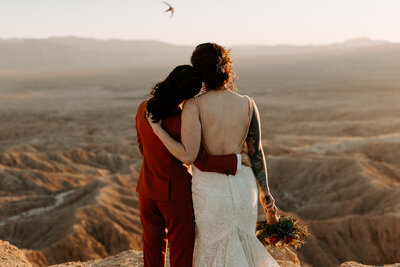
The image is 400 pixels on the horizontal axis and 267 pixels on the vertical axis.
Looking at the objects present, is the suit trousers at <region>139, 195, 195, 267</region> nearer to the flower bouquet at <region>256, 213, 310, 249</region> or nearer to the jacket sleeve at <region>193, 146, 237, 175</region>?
the jacket sleeve at <region>193, 146, 237, 175</region>

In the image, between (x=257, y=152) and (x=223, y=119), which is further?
(x=257, y=152)

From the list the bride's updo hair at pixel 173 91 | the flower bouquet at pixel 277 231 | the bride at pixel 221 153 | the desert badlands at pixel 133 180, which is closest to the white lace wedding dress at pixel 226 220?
the bride at pixel 221 153

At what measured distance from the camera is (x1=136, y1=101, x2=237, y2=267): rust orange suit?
304 cm

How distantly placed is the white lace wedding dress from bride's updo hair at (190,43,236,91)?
0.71 metres

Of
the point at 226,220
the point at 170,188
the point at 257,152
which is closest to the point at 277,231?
the point at 226,220

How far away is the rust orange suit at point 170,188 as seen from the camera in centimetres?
304

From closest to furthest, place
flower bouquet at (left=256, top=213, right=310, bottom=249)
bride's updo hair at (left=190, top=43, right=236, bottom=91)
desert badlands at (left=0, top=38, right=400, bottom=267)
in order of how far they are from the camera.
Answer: bride's updo hair at (left=190, top=43, right=236, bottom=91) < flower bouquet at (left=256, top=213, right=310, bottom=249) < desert badlands at (left=0, top=38, right=400, bottom=267)

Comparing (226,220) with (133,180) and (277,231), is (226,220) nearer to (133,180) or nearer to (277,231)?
(277,231)

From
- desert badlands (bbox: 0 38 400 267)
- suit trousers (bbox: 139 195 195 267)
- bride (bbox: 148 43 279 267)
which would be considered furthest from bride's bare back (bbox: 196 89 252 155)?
desert badlands (bbox: 0 38 400 267)

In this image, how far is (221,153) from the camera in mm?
3096

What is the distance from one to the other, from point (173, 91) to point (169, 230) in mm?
1074

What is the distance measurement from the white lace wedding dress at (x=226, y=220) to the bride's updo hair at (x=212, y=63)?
0.71 metres

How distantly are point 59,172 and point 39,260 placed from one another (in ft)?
42.5

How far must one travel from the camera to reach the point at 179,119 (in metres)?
3.02
